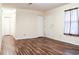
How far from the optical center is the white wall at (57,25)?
178 inches

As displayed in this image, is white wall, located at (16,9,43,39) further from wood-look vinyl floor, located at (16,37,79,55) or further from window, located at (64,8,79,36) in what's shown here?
window, located at (64,8,79,36)

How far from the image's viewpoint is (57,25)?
547 centimetres

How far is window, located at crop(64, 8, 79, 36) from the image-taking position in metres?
4.23

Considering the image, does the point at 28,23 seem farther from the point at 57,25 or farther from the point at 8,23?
the point at 8,23

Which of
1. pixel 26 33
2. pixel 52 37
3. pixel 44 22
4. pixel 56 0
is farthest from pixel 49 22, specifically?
pixel 56 0

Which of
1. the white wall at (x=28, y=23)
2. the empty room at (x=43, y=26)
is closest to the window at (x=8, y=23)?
the empty room at (x=43, y=26)

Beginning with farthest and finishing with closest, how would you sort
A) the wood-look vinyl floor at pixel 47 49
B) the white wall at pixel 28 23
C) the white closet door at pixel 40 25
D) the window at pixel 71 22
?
the white closet door at pixel 40 25
the white wall at pixel 28 23
the window at pixel 71 22
the wood-look vinyl floor at pixel 47 49

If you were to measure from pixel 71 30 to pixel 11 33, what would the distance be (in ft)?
16.7

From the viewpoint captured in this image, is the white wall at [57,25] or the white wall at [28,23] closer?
the white wall at [57,25]

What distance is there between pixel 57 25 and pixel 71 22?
3.46 ft

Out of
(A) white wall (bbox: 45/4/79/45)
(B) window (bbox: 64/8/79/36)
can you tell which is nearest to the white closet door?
(A) white wall (bbox: 45/4/79/45)

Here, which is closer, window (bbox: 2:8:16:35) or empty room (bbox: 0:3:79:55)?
empty room (bbox: 0:3:79:55)

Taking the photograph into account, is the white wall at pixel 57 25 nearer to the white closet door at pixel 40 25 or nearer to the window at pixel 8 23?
the white closet door at pixel 40 25
